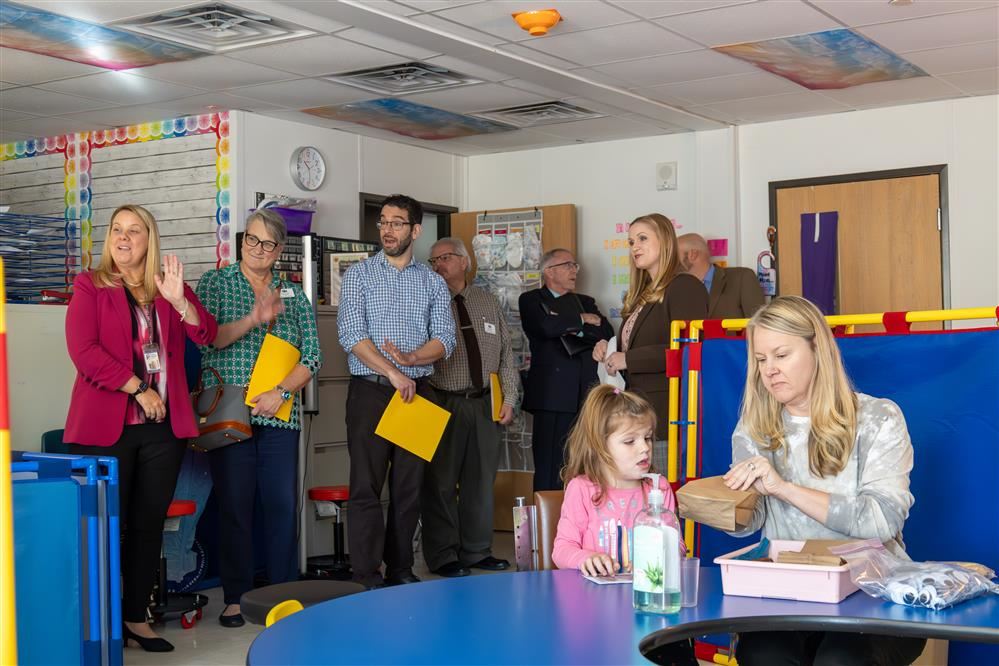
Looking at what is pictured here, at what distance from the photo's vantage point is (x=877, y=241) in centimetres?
693

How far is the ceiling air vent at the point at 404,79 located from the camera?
5863 mm

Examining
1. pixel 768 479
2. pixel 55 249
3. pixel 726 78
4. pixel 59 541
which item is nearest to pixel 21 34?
pixel 55 249

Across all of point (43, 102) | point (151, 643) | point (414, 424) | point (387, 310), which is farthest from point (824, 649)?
point (43, 102)

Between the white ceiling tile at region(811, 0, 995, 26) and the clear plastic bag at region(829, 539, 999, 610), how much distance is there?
308cm

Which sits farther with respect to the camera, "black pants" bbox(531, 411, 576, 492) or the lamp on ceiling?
"black pants" bbox(531, 411, 576, 492)

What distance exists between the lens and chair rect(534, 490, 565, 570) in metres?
3.01

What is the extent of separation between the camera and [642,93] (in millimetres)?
6441

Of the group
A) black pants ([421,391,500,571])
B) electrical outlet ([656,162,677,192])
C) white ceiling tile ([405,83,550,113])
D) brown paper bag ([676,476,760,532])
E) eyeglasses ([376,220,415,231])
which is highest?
white ceiling tile ([405,83,550,113])

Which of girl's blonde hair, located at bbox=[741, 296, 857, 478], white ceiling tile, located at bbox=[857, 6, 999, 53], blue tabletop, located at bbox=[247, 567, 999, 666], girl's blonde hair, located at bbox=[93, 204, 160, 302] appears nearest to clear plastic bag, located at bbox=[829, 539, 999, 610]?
blue tabletop, located at bbox=[247, 567, 999, 666]

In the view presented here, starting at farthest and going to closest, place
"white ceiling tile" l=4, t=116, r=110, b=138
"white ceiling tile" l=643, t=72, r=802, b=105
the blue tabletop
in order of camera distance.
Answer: "white ceiling tile" l=4, t=116, r=110, b=138 < "white ceiling tile" l=643, t=72, r=802, b=105 < the blue tabletop

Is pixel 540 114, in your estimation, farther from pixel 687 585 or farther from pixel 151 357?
pixel 687 585

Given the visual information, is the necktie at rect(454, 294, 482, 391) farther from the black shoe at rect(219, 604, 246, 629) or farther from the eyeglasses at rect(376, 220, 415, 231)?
the black shoe at rect(219, 604, 246, 629)

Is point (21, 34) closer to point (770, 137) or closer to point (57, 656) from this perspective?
point (57, 656)

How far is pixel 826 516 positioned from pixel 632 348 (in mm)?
2193
